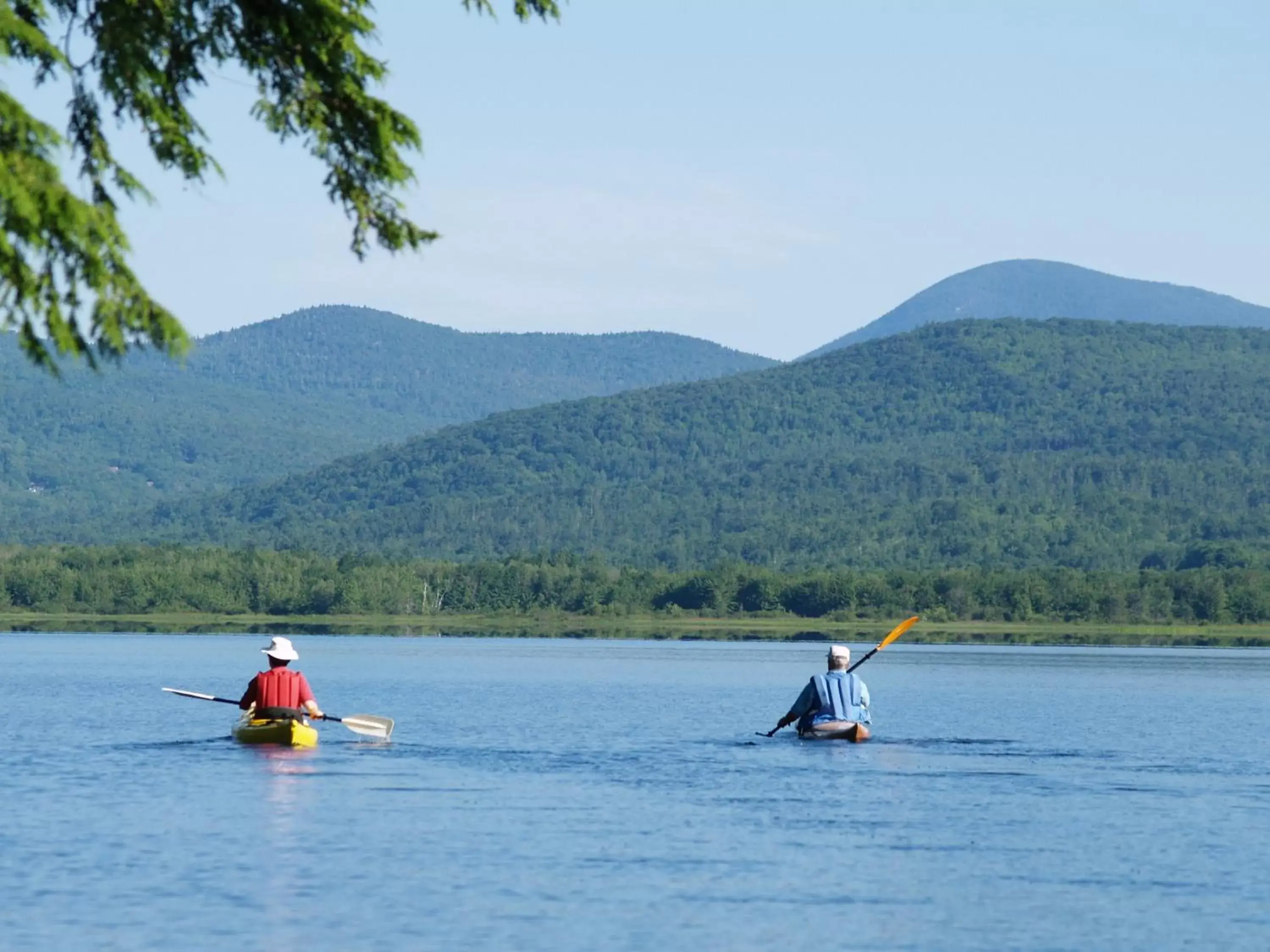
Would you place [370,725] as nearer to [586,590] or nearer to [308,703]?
[308,703]

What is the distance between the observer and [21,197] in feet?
40.1

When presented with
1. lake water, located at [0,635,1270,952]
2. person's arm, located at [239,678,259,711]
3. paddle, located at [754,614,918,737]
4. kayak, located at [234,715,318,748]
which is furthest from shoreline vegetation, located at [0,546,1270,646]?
person's arm, located at [239,678,259,711]

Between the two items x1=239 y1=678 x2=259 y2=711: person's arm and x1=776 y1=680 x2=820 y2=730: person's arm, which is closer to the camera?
x1=239 y1=678 x2=259 y2=711: person's arm

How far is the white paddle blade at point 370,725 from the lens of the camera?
3869cm

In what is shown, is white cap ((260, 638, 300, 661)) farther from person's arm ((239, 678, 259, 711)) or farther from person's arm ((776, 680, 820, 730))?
person's arm ((776, 680, 820, 730))

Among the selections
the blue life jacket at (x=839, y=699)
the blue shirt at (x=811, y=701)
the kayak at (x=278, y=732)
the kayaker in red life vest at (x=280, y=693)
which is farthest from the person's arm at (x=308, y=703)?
the blue life jacket at (x=839, y=699)

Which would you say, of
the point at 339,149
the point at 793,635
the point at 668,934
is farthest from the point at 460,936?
the point at 793,635

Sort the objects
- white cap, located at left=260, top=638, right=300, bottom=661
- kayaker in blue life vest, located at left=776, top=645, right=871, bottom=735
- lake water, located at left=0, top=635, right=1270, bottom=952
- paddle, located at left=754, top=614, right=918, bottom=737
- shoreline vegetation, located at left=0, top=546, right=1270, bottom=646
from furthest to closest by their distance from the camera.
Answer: shoreline vegetation, located at left=0, top=546, right=1270, bottom=646, paddle, located at left=754, top=614, right=918, bottom=737, kayaker in blue life vest, located at left=776, top=645, right=871, bottom=735, white cap, located at left=260, top=638, right=300, bottom=661, lake water, located at left=0, top=635, right=1270, bottom=952

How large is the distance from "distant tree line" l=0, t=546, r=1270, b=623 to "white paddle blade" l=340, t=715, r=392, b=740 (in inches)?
4142

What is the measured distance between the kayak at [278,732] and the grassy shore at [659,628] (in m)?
81.1

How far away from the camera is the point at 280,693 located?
123ft

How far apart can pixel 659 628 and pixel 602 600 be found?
565 inches

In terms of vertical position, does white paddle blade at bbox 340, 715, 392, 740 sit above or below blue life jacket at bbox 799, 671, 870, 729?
below

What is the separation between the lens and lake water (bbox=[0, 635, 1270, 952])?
65.3ft
